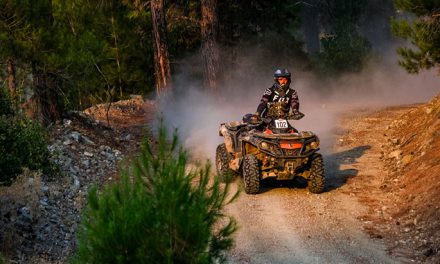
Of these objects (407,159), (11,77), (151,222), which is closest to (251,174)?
(407,159)

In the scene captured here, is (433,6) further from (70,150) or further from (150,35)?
(150,35)

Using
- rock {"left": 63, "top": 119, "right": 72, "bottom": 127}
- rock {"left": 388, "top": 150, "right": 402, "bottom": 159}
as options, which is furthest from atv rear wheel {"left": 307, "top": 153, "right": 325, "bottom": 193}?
rock {"left": 63, "top": 119, "right": 72, "bottom": 127}

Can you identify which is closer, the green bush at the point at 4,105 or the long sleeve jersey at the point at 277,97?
the green bush at the point at 4,105

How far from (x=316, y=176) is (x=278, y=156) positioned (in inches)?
36.3

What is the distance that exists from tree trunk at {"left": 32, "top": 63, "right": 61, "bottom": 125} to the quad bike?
5.41 meters

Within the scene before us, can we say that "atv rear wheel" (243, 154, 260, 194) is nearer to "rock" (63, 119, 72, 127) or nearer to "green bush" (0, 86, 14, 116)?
"green bush" (0, 86, 14, 116)

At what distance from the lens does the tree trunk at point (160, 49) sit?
2081 centimetres

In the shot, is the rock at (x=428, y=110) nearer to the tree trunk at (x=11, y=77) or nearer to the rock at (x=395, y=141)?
the rock at (x=395, y=141)

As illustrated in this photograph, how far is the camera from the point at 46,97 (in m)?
16.4

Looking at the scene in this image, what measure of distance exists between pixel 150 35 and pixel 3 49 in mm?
12832

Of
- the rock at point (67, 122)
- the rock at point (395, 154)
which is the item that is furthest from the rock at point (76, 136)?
the rock at point (395, 154)

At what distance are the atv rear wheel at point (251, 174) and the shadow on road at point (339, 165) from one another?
5.58 feet

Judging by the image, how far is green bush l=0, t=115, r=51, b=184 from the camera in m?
9.80

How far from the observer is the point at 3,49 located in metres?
13.9
